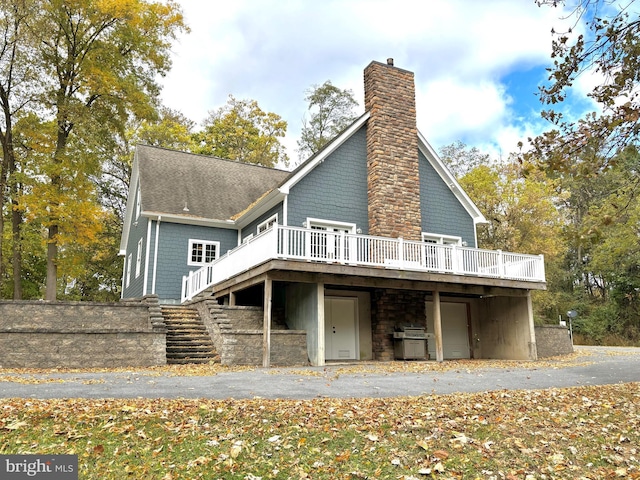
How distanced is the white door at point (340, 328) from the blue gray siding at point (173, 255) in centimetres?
645

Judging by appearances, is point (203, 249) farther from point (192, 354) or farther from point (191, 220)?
point (192, 354)

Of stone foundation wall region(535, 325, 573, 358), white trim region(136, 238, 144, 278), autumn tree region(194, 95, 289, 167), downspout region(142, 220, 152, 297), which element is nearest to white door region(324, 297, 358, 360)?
stone foundation wall region(535, 325, 573, 358)

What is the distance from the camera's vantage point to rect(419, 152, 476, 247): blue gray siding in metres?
18.0

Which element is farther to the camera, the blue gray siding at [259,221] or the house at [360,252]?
the blue gray siding at [259,221]

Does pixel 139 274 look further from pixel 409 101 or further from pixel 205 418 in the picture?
pixel 205 418

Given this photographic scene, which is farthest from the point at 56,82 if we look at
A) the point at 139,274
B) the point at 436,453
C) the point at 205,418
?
the point at 436,453

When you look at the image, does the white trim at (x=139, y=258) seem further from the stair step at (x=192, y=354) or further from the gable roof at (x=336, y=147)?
the stair step at (x=192, y=354)

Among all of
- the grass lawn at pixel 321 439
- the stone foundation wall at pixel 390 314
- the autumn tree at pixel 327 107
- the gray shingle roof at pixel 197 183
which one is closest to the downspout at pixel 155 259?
the gray shingle roof at pixel 197 183

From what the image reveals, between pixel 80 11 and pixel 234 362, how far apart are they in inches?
562

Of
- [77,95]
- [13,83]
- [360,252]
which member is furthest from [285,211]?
[13,83]

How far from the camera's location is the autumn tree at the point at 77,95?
17.7m

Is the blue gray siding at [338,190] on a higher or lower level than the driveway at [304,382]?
higher

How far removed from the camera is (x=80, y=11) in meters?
17.9

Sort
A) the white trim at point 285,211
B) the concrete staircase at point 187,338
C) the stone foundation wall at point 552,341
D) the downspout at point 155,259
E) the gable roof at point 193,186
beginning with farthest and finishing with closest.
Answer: the gable roof at point 193,186, the downspout at point 155,259, the stone foundation wall at point 552,341, the white trim at point 285,211, the concrete staircase at point 187,338
